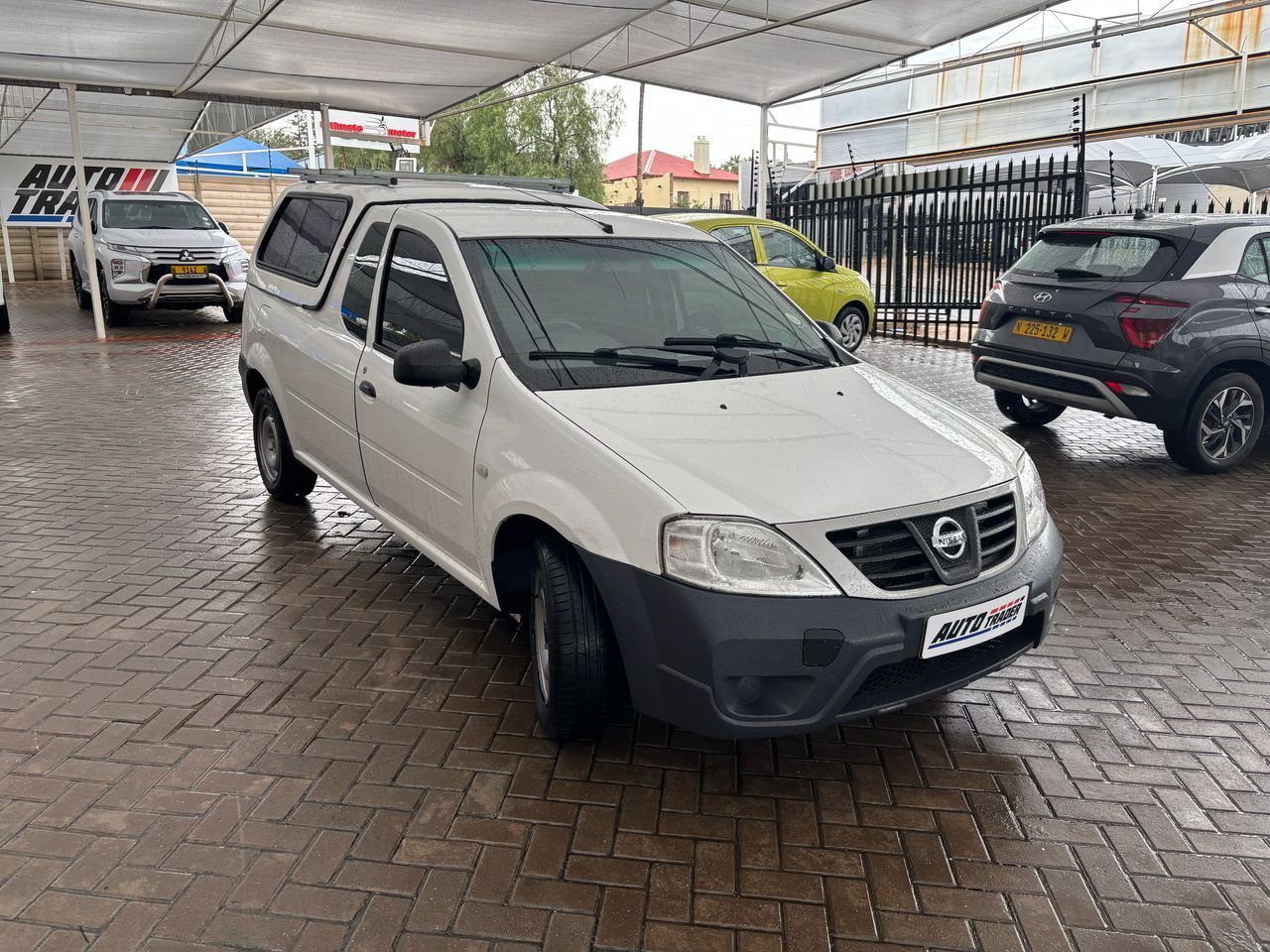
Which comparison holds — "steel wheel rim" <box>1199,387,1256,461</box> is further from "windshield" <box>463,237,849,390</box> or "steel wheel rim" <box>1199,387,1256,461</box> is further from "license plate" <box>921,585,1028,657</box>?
"license plate" <box>921,585,1028,657</box>

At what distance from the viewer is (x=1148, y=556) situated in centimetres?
555

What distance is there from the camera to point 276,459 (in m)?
6.25

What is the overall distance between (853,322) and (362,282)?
9527 millimetres

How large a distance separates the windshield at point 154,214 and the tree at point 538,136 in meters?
32.7

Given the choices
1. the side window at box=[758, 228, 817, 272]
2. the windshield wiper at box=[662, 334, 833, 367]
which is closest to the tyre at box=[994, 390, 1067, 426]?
the side window at box=[758, 228, 817, 272]

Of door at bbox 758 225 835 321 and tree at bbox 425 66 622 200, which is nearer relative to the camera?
door at bbox 758 225 835 321

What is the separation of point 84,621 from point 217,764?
161 cm

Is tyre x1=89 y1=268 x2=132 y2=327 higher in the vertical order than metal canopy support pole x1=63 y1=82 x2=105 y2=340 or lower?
lower

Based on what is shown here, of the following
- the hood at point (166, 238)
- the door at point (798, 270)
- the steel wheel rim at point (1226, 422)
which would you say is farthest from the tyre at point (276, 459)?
the hood at point (166, 238)

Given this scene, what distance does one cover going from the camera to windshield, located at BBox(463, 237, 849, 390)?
378 centimetres

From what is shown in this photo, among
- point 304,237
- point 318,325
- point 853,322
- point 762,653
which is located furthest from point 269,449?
point 853,322

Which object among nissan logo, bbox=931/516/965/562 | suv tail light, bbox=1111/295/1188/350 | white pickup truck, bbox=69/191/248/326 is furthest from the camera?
white pickup truck, bbox=69/191/248/326

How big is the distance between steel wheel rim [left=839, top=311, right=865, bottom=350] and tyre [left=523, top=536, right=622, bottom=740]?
10.4 m

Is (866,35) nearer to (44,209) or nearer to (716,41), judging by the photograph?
(716,41)
